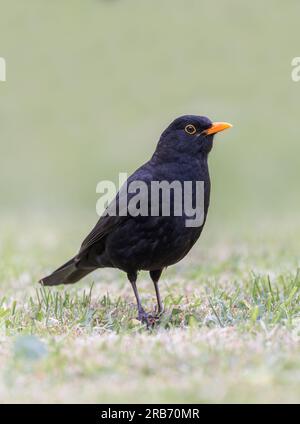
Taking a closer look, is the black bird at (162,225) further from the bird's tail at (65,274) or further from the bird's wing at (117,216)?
the bird's tail at (65,274)

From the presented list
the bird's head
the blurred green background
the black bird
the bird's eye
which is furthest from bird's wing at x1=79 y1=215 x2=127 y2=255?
the blurred green background

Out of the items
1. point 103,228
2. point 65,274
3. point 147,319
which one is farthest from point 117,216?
point 65,274

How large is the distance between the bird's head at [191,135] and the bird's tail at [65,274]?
144 cm

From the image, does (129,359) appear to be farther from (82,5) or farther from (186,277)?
(82,5)

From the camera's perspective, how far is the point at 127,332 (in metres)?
5.23

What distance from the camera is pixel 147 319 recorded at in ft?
19.3

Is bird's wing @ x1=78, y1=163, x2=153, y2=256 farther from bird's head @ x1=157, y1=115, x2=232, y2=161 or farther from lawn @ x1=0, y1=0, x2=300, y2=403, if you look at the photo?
lawn @ x1=0, y1=0, x2=300, y2=403

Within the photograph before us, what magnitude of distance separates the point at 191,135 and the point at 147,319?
1559 millimetres

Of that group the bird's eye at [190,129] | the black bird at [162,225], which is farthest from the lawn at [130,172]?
the bird's eye at [190,129]

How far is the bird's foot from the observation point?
576cm

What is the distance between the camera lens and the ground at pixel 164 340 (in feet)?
12.5

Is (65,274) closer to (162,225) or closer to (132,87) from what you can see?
(162,225)

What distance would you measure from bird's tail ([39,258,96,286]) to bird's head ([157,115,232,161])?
4.74 feet

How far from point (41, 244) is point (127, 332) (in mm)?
6052
